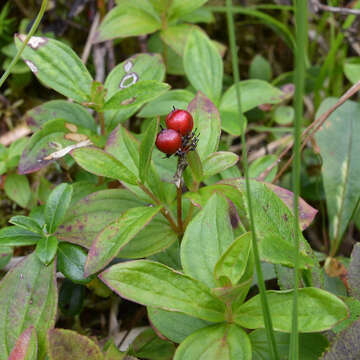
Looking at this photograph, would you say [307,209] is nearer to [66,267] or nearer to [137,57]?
[66,267]

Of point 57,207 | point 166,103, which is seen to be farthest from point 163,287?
point 166,103

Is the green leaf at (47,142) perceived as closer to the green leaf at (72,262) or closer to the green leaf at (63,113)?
the green leaf at (63,113)

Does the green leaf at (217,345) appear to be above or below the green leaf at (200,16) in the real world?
below

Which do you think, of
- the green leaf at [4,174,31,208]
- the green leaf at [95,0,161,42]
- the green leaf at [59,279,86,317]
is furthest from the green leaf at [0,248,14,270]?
the green leaf at [95,0,161,42]

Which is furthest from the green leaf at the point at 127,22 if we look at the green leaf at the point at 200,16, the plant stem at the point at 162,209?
the plant stem at the point at 162,209

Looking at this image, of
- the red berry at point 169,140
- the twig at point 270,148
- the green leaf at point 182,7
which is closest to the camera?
the red berry at point 169,140

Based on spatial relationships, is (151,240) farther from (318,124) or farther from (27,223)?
(318,124)
